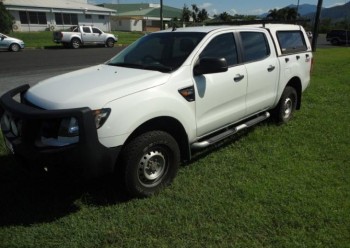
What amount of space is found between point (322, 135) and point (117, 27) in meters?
62.2

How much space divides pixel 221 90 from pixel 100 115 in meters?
1.79

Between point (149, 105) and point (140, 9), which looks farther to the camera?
point (140, 9)

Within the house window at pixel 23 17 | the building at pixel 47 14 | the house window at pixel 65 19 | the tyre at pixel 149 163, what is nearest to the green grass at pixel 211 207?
the tyre at pixel 149 163

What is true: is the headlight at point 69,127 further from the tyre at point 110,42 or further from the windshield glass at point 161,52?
the tyre at point 110,42

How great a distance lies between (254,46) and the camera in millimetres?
5211

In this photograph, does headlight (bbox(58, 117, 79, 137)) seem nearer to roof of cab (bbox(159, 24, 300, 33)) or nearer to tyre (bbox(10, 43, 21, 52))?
roof of cab (bbox(159, 24, 300, 33))

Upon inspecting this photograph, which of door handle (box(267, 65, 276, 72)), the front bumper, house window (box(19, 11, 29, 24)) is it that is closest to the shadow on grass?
the front bumper

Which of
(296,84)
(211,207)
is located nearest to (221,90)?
(211,207)

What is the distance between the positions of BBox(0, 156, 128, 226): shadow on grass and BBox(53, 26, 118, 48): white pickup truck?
Result: 22.4 metres

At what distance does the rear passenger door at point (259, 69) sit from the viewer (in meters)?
4.98

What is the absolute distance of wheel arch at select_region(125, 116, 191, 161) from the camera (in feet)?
11.7

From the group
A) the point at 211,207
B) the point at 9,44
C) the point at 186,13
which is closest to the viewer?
the point at 211,207

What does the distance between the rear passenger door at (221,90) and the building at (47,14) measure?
1504 inches

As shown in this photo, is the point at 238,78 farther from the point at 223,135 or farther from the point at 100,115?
the point at 100,115
